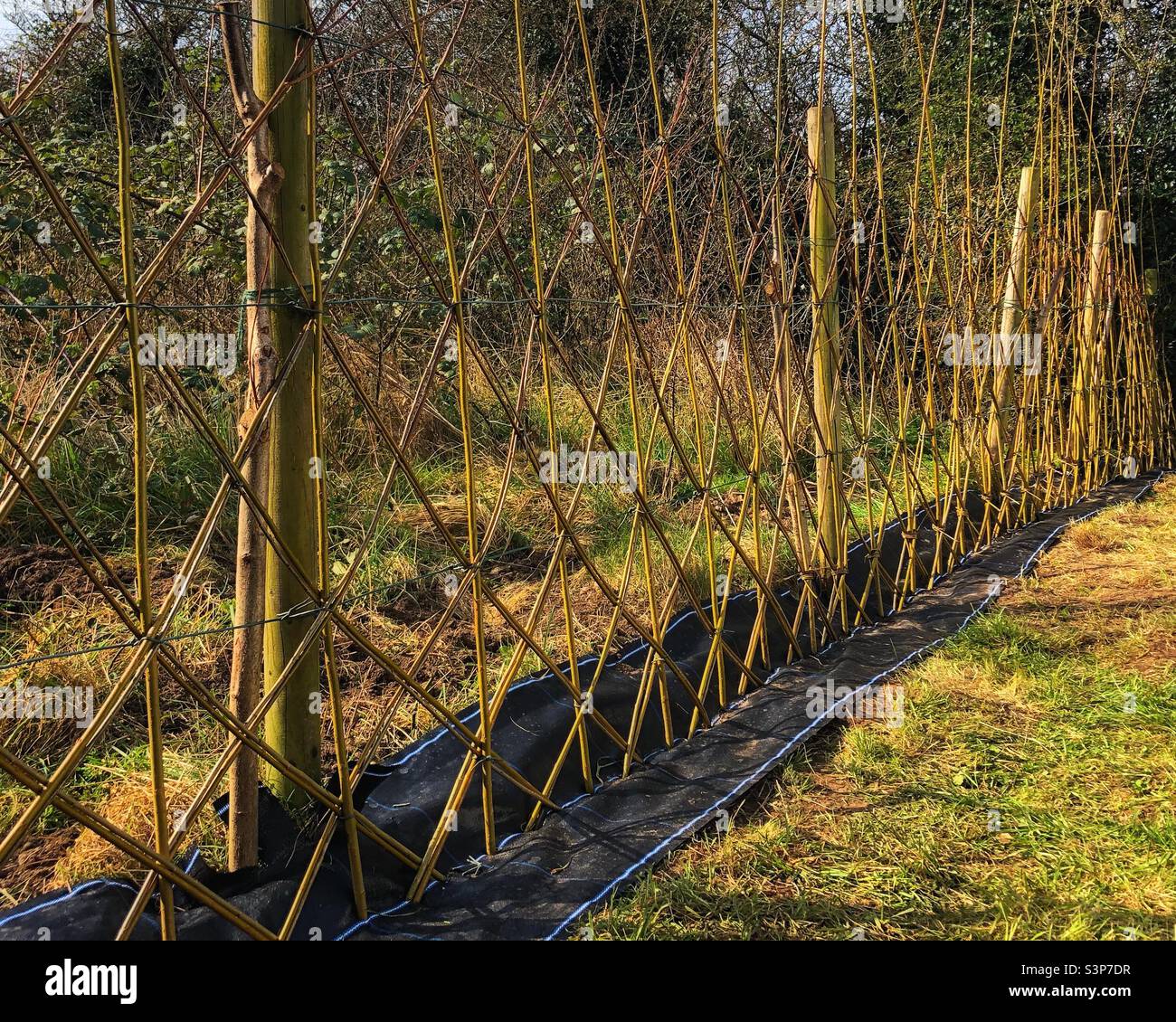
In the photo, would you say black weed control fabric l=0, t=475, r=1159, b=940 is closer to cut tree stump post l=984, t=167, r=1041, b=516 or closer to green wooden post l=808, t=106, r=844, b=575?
green wooden post l=808, t=106, r=844, b=575

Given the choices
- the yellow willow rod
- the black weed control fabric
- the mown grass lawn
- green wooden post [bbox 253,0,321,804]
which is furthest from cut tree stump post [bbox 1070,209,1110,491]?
green wooden post [bbox 253,0,321,804]

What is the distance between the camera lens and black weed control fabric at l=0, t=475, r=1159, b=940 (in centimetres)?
164

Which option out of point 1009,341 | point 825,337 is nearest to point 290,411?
point 825,337

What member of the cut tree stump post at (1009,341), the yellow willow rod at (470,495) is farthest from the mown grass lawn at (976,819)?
the cut tree stump post at (1009,341)

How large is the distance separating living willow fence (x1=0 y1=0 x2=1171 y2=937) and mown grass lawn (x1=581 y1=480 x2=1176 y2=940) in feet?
1.23

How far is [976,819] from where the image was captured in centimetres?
209

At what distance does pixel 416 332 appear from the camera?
4.39 m

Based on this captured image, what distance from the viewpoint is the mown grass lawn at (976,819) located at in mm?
1772

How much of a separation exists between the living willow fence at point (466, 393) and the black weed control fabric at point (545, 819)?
50mm

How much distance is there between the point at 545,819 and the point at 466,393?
2.96 feet

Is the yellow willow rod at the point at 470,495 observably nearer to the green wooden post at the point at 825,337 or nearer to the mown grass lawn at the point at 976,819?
the mown grass lawn at the point at 976,819

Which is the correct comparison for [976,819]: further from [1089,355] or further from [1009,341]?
[1089,355]

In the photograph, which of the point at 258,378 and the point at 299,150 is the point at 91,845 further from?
the point at 299,150

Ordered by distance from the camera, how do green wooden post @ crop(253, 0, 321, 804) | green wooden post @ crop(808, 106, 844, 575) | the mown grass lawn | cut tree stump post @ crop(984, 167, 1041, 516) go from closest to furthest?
green wooden post @ crop(253, 0, 321, 804), the mown grass lawn, green wooden post @ crop(808, 106, 844, 575), cut tree stump post @ crop(984, 167, 1041, 516)
